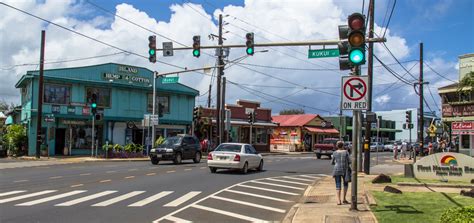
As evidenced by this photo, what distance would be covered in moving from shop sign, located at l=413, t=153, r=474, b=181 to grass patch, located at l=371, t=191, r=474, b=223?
4.83 metres

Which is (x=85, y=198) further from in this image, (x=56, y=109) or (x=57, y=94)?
(x=57, y=94)

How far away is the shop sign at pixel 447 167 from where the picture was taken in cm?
1867

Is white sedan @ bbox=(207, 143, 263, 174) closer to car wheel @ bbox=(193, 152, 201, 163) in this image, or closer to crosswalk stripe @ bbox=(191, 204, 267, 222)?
car wheel @ bbox=(193, 152, 201, 163)

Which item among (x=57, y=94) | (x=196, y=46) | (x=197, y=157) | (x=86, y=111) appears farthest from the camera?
(x=86, y=111)

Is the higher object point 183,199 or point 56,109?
point 56,109

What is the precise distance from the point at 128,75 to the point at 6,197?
97.7ft

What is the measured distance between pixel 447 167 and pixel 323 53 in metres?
6.53

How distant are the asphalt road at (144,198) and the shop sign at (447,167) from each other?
462cm

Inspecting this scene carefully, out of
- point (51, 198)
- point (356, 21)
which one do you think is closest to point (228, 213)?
point (51, 198)

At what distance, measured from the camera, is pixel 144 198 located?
44.2ft

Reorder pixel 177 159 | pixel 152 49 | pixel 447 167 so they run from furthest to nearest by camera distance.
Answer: pixel 177 159
pixel 152 49
pixel 447 167

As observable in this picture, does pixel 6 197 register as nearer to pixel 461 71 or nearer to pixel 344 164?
pixel 344 164

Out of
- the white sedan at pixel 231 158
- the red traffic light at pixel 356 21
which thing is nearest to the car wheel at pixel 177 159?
the white sedan at pixel 231 158

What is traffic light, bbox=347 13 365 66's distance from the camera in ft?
35.4
